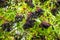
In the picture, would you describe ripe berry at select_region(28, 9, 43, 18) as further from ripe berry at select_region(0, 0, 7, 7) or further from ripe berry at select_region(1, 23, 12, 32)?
ripe berry at select_region(0, 0, 7, 7)

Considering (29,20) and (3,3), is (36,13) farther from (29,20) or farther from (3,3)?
(3,3)

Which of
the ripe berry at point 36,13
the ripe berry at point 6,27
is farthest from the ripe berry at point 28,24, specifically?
the ripe berry at point 6,27

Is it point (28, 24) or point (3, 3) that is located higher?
point (3, 3)

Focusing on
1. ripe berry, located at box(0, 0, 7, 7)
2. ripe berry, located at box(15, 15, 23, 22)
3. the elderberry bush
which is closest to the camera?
the elderberry bush

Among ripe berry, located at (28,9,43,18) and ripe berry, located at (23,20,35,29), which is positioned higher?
ripe berry, located at (28,9,43,18)

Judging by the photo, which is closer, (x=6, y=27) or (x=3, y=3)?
(x=6, y=27)

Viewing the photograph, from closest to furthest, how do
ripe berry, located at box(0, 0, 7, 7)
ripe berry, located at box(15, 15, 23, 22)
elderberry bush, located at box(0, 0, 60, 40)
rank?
elderberry bush, located at box(0, 0, 60, 40) < ripe berry, located at box(15, 15, 23, 22) < ripe berry, located at box(0, 0, 7, 7)

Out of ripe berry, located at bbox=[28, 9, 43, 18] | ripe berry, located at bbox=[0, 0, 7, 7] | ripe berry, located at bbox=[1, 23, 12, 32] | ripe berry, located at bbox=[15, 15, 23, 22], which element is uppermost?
ripe berry, located at bbox=[0, 0, 7, 7]

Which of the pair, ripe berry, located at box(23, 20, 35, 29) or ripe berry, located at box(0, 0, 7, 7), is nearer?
ripe berry, located at box(23, 20, 35, 29)

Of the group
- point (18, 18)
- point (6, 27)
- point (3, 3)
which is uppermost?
point (3, 3)

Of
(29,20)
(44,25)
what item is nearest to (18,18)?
(29,20)

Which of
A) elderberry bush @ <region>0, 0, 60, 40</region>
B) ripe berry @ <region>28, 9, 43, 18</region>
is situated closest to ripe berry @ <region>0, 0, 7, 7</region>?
elderberry bush @ <region>0, 0, 60, 40</region>

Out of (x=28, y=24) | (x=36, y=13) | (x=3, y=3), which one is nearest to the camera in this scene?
(x=28, y=24)

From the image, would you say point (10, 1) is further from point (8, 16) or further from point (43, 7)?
point (43, 7)
